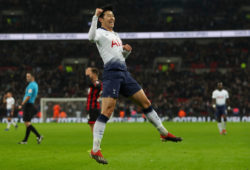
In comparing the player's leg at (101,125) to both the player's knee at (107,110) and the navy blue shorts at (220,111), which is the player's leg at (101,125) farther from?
the navy blue shorts at (220,111)

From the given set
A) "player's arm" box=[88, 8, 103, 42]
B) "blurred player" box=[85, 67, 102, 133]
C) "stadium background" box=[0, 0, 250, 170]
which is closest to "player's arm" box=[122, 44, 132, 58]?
"player's arm" box=[88, 8, 103, 42]

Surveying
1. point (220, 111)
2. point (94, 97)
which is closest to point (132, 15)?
point (220, 111)

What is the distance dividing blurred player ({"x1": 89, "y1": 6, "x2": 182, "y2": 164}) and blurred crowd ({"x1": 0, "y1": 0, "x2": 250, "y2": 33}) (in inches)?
1466

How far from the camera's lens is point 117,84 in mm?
5844

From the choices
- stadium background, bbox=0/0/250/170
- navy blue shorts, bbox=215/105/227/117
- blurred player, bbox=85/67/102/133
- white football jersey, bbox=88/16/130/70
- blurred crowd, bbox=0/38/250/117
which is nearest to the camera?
white football jersey, bbox=88/16/130/70

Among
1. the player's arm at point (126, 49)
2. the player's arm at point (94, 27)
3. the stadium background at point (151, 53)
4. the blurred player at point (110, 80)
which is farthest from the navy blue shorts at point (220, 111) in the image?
the stadium background at point (151, 53)

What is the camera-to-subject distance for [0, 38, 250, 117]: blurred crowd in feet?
120

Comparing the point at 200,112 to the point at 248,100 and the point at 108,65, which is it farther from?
the point at 108,65

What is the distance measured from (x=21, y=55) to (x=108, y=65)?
4202 centimetres

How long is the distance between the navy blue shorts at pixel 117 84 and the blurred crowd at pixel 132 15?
123 ft

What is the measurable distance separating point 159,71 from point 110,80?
3733 centimetres

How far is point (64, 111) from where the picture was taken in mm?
35281

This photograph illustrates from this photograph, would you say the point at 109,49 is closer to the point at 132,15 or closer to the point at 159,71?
the point at 159,71

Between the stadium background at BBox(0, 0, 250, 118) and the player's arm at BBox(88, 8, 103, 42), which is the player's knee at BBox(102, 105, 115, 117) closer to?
the player's arm at BBox(88, 8, 103, 42)
